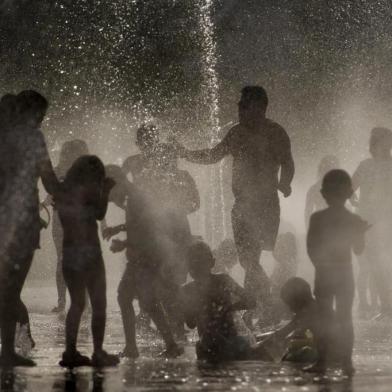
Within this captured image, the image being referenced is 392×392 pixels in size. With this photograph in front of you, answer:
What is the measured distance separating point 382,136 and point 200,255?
19.7ft

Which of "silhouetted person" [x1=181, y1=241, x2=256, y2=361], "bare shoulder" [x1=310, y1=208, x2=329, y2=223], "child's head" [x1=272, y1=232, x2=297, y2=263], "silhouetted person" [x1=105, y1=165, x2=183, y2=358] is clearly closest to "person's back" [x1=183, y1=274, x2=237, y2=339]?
"silhouetted person" [x1=181, y1=241, x2=256, y2=361]

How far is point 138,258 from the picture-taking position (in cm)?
914

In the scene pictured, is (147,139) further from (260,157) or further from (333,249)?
(333,249)

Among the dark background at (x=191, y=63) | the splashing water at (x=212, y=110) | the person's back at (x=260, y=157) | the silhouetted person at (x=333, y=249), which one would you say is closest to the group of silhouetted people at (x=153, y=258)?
the silhouetted person at (x=333, y=249)

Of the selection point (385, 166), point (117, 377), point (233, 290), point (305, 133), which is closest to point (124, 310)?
point (233, 290)

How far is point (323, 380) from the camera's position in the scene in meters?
6.57

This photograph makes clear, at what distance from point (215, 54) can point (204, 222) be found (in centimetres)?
1055

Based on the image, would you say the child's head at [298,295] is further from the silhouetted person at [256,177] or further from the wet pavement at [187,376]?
the silhouetted person at [256,177]

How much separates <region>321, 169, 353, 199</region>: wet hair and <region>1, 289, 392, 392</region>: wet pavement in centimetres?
104

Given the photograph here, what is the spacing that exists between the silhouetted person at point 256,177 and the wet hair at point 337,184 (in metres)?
4.13

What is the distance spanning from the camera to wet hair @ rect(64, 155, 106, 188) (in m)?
7.79

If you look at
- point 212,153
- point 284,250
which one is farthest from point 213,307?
point 284,250

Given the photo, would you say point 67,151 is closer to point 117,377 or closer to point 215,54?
point 117,377

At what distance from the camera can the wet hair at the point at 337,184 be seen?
7.41 m
